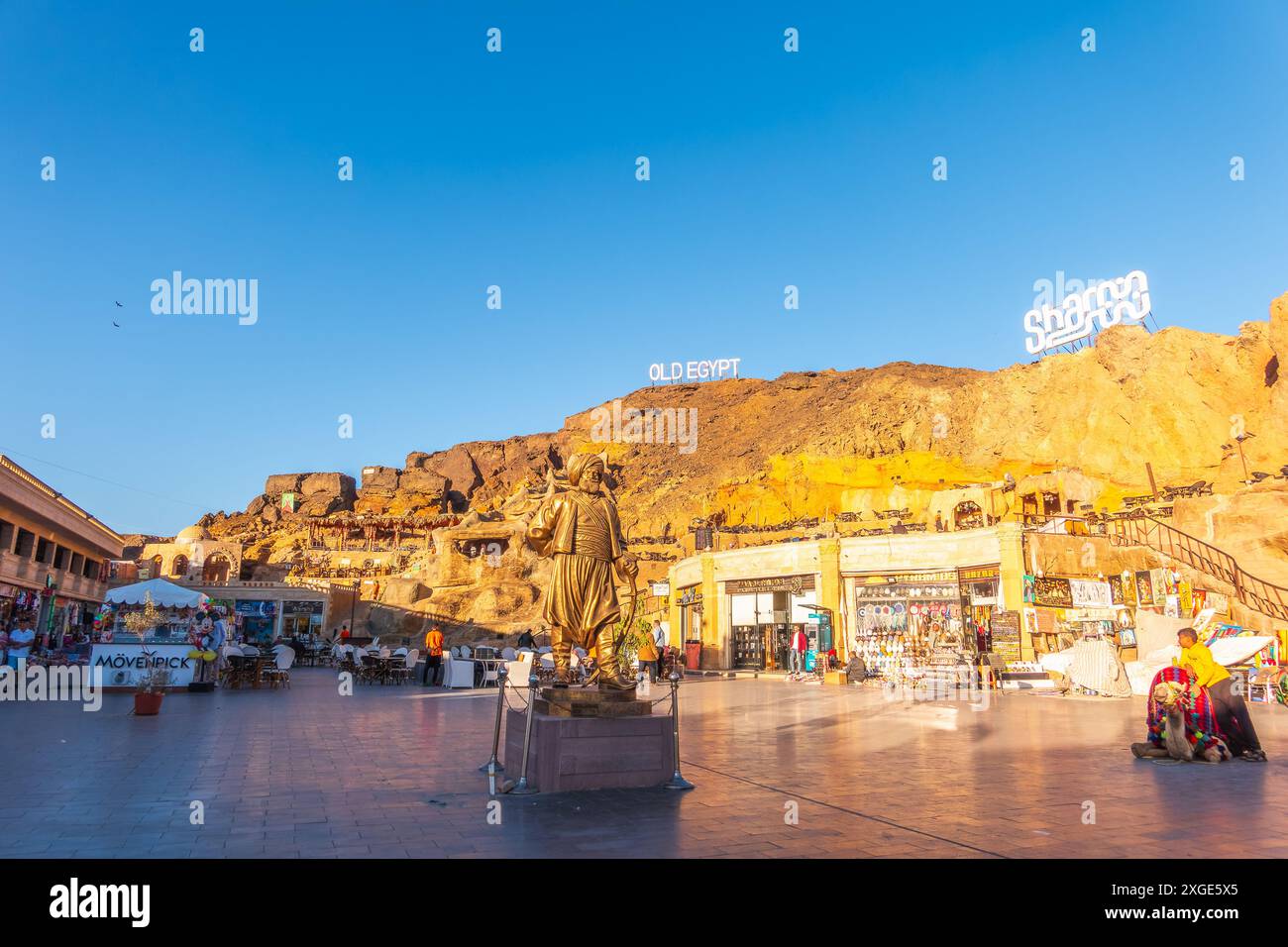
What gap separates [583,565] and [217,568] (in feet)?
252

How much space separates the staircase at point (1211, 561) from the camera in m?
25.4

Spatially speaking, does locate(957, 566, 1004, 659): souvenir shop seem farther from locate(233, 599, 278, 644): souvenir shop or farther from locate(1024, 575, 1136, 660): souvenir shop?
locate(233, 599, 278, 644): souvenir shop

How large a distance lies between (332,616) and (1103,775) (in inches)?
1978

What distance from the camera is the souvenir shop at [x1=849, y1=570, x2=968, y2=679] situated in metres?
24.7

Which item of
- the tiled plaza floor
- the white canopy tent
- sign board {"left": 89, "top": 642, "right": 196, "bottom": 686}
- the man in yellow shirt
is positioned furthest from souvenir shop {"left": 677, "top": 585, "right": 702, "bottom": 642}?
the man in yellow shirt

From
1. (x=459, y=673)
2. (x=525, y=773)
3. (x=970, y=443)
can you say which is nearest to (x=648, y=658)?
(x=459, y=673)

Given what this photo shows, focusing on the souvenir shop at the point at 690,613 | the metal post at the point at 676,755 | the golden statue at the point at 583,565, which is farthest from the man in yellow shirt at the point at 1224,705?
the souvenir shop at the point at 690,613

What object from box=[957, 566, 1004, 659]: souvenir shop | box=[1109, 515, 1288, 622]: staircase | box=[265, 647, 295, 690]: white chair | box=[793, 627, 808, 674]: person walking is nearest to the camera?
box=[265, 647, 295, 690]: white chair

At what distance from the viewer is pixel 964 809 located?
5551 millimetres

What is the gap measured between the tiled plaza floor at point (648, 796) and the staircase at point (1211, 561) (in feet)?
61.9

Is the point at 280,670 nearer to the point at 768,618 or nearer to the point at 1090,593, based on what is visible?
the point at 768,618

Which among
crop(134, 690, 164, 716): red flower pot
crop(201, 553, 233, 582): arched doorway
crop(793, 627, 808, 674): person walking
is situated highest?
crop(201, 553, 233, 582): arched doorway

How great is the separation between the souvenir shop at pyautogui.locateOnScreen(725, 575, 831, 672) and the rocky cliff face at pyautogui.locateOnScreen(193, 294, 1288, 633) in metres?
15.1
